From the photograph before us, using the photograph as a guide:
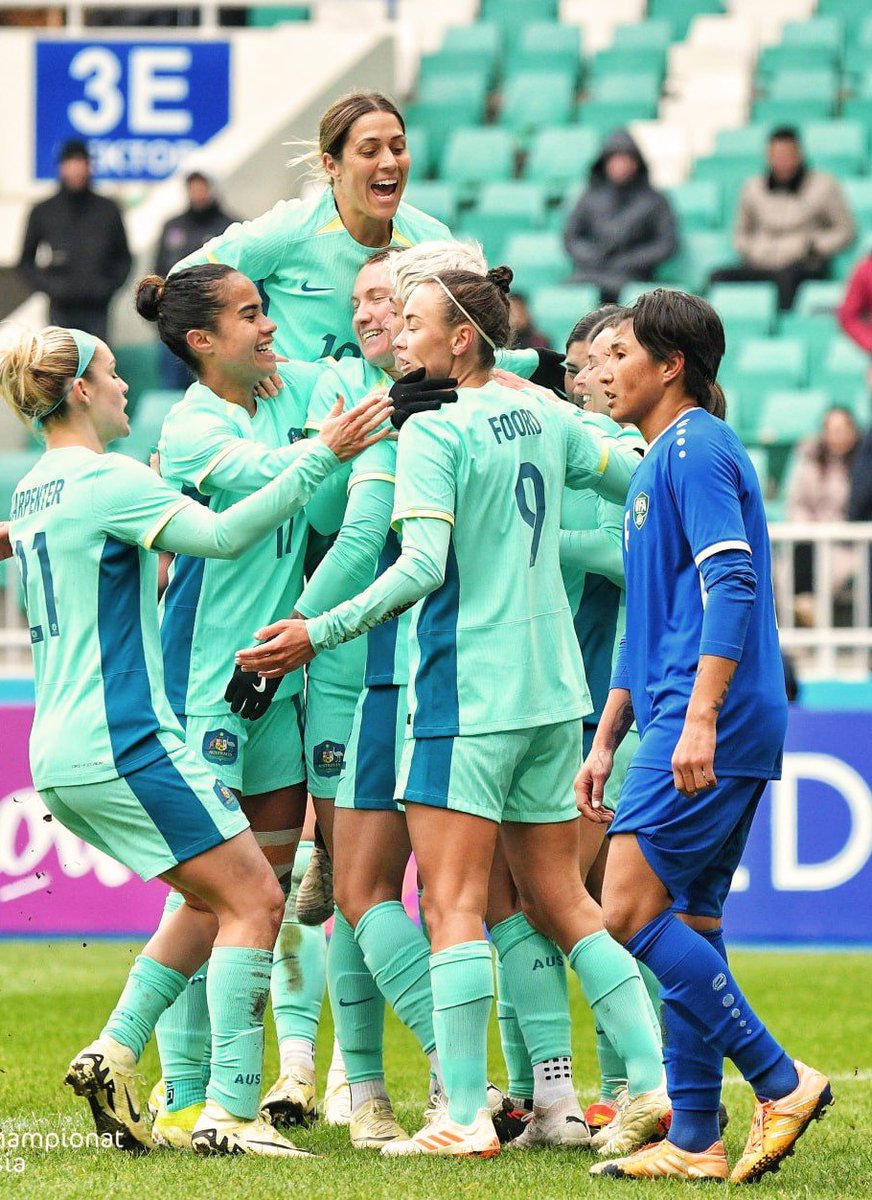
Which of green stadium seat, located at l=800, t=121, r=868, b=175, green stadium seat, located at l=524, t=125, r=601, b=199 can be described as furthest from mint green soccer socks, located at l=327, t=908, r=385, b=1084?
green stadium seat, located at l=524, t=125, r=601, b=199

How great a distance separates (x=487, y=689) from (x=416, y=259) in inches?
42.7

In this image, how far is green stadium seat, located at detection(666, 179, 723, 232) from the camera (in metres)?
15.8

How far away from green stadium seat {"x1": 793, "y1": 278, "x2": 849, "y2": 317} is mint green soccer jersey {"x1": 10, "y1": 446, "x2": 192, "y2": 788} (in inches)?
407

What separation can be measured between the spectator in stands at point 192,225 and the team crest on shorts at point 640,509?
9688 mm

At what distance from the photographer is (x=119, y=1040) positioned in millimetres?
5062

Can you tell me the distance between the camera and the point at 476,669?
4.93 m

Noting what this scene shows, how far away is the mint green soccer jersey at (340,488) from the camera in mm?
5504

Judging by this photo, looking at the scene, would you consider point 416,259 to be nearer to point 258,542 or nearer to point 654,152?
point 258,542

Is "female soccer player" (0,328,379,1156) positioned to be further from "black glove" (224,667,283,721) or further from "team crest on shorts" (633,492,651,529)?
"team crest on shorts" (633,492,651,529)

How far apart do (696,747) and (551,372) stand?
1.78m

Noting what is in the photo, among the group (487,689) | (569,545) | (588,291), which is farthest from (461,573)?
(588,291)

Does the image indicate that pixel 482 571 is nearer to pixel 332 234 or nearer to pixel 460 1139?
pixel 460 1139

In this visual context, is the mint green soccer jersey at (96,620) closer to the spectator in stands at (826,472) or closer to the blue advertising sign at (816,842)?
the blue advertising sign at (816,842)

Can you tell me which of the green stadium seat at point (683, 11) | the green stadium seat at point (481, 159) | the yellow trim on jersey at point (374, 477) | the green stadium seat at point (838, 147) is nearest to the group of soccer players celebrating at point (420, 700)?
the yellow trim on jersey at point (374, 477)
